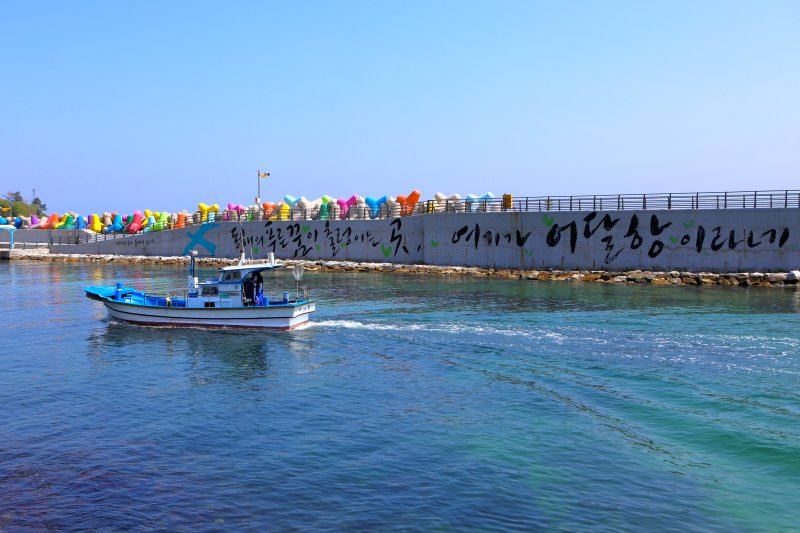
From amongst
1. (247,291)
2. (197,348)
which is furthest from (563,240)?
(197,348)

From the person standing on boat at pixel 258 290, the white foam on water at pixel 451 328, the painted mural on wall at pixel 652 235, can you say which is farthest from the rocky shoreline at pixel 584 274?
the person standing on boat at pixel 258 290

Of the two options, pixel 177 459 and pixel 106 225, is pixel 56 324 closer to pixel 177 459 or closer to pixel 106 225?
pixel 177 459

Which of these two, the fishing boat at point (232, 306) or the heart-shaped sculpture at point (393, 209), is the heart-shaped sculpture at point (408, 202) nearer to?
the heart-shaped sculpture at point (393, 209)

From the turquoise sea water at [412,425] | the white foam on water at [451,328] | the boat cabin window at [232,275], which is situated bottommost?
the turquoise sea water at [412,425]

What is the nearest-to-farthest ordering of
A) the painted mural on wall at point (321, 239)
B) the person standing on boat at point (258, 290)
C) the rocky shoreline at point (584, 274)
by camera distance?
the person standing on boat at point (258, 290) < the rocky shoreline at point (584, 274) < the painted mural on wall at point (321, 239)

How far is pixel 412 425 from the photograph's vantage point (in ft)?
60.6

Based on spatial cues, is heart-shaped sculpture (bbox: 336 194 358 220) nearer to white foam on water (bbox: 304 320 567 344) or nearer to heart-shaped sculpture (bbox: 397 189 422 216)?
heart-shaped sculpture (bbox: 397 189 422 216)

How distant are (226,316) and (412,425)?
Result: 58.3ft

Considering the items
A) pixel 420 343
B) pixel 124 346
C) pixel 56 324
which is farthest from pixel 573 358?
pixel 56 324

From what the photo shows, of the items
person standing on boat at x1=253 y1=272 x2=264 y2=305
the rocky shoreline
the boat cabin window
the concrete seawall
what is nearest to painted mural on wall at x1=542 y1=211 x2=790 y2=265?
the concrete seawall

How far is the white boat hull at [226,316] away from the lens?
33.5 meters

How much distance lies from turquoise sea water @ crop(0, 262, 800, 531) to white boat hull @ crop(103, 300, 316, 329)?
1106mm

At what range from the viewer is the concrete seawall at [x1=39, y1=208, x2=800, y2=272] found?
49.0m

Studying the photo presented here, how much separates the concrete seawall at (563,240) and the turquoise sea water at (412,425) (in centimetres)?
1631
